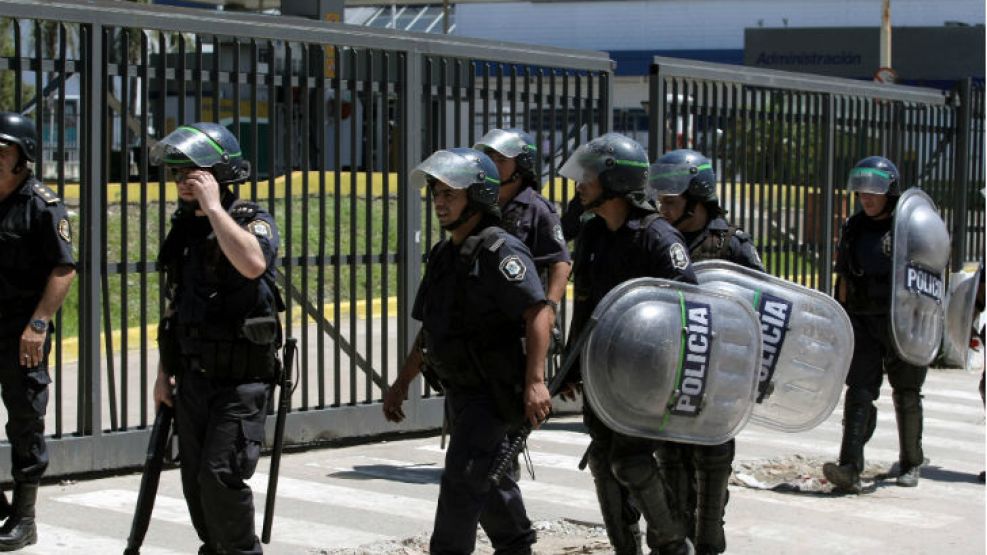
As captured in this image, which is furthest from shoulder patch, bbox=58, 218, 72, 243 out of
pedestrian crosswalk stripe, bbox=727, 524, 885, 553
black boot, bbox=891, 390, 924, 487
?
black boot, bbox=891, 390, 924, 487

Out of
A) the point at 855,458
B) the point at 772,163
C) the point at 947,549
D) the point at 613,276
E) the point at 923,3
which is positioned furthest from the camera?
the point at 923,3

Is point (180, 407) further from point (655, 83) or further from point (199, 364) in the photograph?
point (655, 83)

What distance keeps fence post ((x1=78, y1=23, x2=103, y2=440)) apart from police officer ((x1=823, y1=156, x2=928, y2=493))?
383cm

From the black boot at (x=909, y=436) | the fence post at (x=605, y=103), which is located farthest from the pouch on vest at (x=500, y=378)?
the fence post at (x=605, y=103)

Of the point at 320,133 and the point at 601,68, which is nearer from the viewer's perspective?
the point at 320,133

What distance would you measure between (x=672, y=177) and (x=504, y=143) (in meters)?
0.86

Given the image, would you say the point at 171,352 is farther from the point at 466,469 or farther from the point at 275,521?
the point at 275,521

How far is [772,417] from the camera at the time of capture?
6.56 metres

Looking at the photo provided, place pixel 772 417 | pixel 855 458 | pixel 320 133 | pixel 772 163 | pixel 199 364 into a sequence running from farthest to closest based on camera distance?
pixel 772 163
pixel 320 133
pixel 855 458
pixel 772 417
pixel 199 364

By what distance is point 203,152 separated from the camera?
5.54 m

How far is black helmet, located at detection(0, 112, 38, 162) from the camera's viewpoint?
6395mm

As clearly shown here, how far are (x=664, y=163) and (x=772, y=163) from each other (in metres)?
5.88

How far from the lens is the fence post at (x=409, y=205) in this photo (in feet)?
31.9

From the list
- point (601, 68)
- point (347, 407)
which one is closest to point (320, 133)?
point (347, 407)
